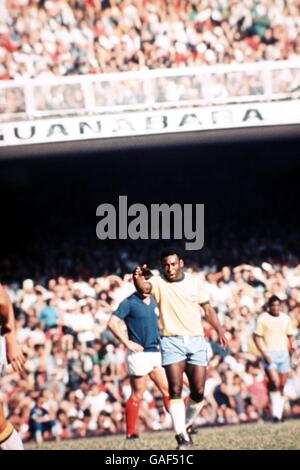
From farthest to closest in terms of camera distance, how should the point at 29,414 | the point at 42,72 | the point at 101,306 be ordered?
the point at 42,72 → the point at 101,306 → the point at 29,414

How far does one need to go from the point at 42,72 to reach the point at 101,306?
3.38 metres

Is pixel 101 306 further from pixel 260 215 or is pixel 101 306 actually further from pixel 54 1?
pixel 54 1

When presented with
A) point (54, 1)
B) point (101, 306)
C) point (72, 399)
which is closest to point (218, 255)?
point (101, 306)

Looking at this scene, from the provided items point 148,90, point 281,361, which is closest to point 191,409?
point 281,361

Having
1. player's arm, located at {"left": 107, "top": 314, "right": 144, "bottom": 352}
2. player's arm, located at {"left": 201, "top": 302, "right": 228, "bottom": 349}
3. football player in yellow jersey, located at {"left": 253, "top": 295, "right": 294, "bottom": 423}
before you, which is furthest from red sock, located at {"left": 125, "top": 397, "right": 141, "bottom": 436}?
football player in yellow jersey, located at {"left": 253, "top": 295, "right": 294, "bottom": 423}

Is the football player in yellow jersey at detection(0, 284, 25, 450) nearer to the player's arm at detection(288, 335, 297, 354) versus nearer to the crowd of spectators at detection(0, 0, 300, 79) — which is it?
the player's arm at detection(288, 335, 297, 354)

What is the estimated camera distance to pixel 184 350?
9.55 m

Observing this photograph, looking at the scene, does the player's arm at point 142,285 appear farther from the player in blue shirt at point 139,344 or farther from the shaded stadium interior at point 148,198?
the shaded stadium interior at point 148,198

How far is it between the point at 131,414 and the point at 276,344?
216 centimetres

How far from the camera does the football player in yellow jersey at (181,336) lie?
9289 millimetres

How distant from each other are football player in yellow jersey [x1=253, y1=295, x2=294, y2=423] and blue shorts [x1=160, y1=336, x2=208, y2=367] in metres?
1.91

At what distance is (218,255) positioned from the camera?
1297 cm

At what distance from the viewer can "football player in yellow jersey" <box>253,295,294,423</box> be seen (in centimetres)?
1130

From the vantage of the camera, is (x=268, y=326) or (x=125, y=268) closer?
(x=268, y=326)
